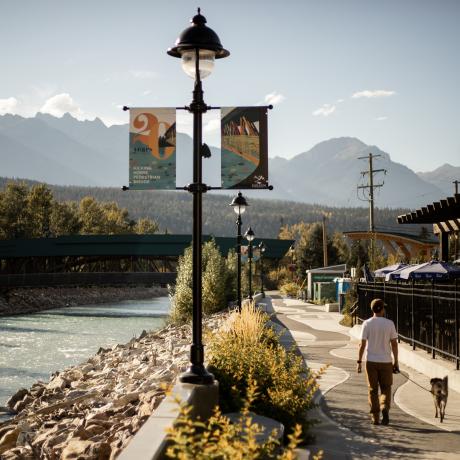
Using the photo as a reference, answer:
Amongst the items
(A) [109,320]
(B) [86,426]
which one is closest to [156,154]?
(B) [86,426]

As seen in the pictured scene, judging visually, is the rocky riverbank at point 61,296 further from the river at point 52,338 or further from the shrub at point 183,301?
the shrub at point 183,301

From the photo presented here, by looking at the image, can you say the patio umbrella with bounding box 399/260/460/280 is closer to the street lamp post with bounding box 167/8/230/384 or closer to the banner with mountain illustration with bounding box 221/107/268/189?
the banner with mountain illustration with bounding box 221/107/268/189

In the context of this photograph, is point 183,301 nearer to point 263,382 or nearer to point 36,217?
point 263,382

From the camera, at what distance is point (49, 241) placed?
289ft

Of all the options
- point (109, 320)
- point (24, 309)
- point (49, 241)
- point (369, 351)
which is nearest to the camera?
point (369, 351)

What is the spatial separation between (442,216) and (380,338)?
11753 millimetres

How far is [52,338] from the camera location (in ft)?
139

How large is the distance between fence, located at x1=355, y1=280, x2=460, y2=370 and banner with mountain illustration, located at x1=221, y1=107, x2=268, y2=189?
5.48 meters

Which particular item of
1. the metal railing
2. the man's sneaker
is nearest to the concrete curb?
the man's sneaker

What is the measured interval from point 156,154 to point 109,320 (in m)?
49.4

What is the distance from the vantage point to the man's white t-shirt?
34.1ft

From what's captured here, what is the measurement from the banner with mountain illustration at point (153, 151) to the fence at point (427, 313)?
6.55 meters

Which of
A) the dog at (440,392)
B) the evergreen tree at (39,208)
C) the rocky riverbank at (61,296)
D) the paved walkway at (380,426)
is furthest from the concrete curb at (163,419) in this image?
the evergreen tree at (39,208)

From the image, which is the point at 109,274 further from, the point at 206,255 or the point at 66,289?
the point at 206,255
